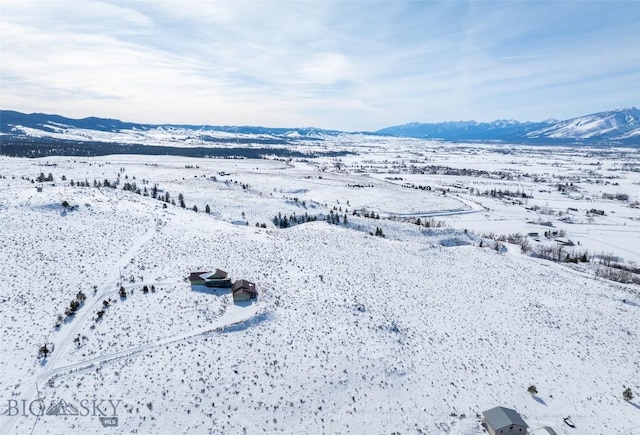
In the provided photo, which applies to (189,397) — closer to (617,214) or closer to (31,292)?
(31,292)

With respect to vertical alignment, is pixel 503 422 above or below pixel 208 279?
below
